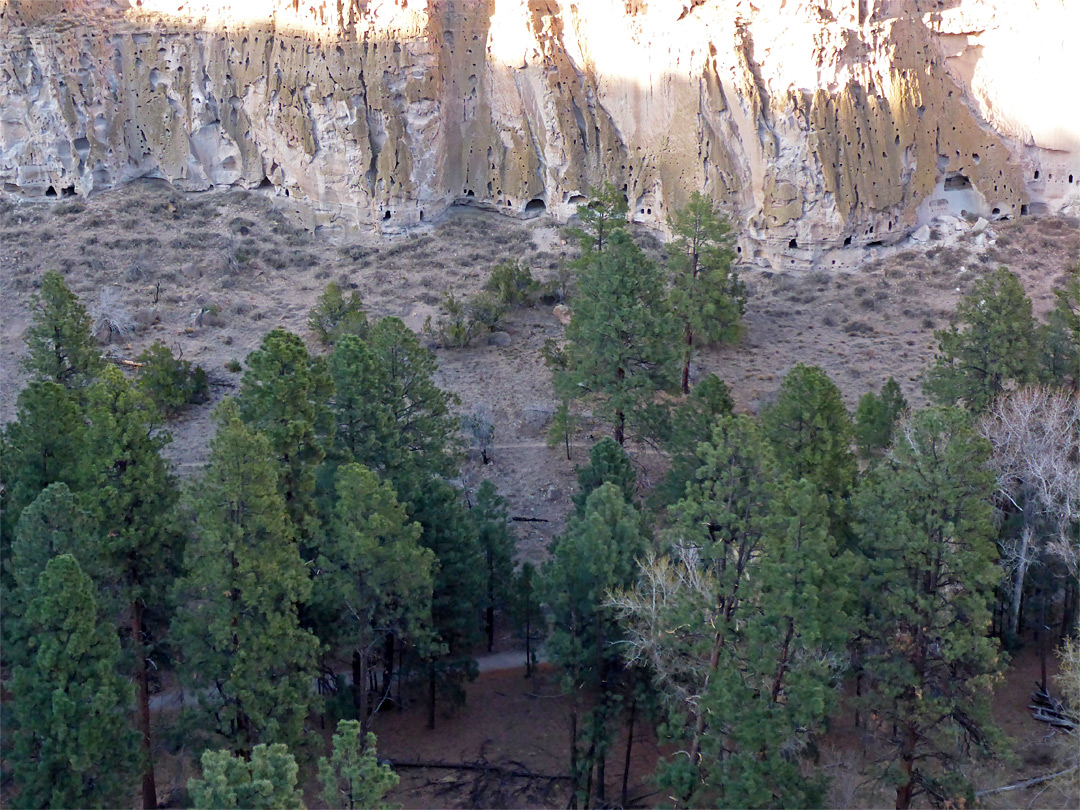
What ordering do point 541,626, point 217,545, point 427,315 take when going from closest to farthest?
point 217,545, point 541,626, point 427,315

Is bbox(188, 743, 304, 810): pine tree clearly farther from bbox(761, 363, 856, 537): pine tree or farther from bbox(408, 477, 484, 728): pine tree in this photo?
bbox(761, 363, 856, 537): pine tree

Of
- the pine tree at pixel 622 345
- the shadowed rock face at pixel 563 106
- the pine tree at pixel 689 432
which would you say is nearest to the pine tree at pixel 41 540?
the pine tree at pixel 689 432

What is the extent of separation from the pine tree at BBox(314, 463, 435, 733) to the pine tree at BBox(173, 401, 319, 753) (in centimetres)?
136

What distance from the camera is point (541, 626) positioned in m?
26.2

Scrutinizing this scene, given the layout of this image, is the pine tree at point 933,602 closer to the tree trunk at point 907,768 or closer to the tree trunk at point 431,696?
the tree trunk at point 907,768

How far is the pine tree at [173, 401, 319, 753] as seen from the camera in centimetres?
2000

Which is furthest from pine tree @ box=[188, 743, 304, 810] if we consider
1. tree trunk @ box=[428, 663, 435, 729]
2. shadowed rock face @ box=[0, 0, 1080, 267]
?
shadowed rock face @ box=[0, 0, 1080, 267]

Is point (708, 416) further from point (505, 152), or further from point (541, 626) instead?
point (505, 152)

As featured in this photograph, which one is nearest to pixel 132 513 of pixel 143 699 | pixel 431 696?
pixel 143 699

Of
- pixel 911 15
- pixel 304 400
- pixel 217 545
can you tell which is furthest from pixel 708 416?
pixel 911 15

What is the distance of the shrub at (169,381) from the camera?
34.0 m

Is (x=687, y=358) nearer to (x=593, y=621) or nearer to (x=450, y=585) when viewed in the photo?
(x=450, y=585)

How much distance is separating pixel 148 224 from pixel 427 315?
46.2ft

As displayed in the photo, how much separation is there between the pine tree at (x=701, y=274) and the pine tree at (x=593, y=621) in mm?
12746
